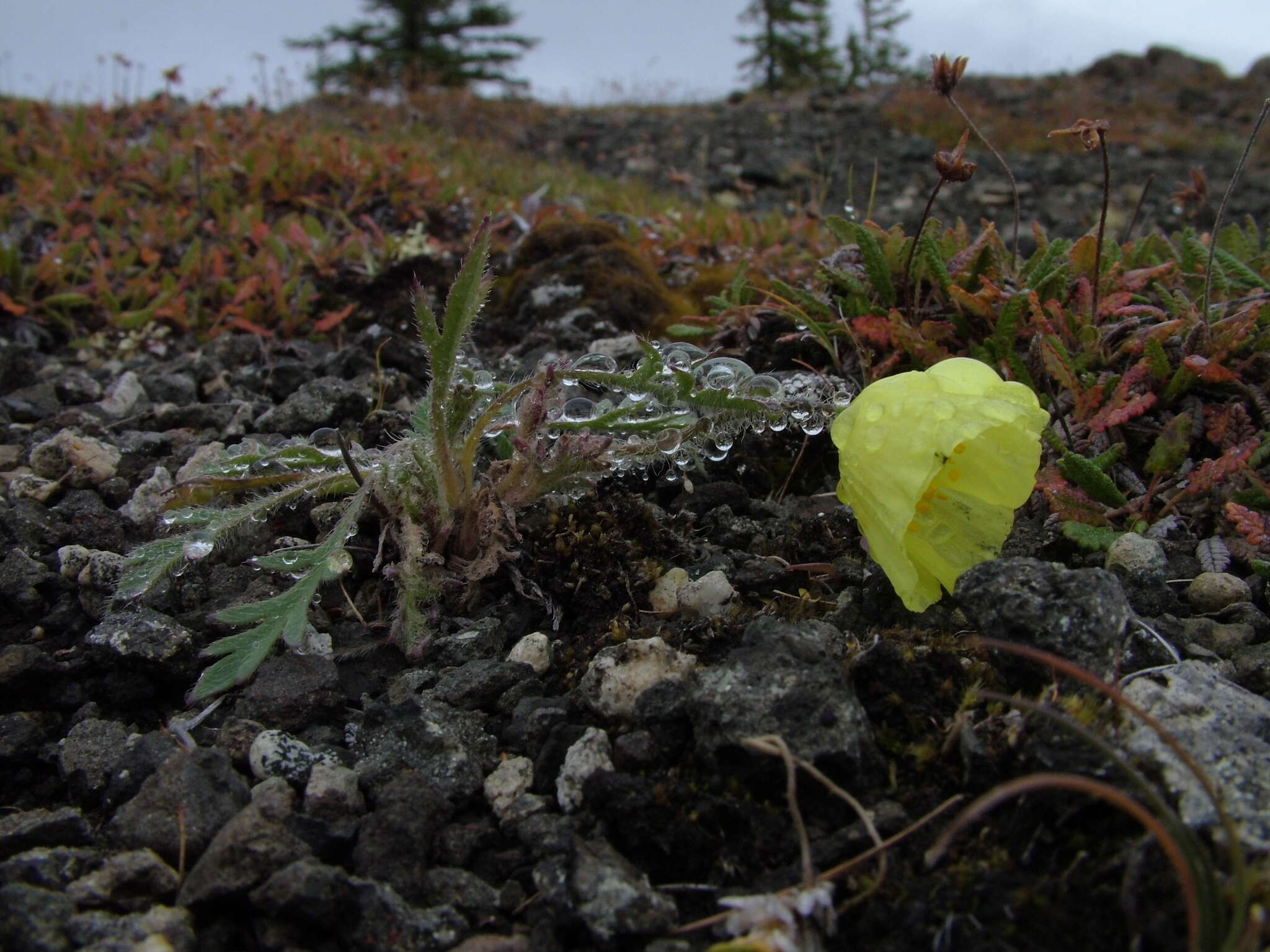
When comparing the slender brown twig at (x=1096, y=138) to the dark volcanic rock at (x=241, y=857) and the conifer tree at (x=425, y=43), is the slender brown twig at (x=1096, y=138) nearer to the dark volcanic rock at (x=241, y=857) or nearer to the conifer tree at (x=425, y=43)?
the dark volcanic rock at (x=241, y=857)

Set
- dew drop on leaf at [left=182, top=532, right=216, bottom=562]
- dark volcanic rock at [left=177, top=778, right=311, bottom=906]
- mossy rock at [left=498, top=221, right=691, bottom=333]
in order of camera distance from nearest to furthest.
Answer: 1. dark volcanic rock at [left=177, top=778, right=311, bottom=906]
2. dew drop on leaf at [left=182, top=532, right=216, bottom=562]
3. mossy rock at [left=498, top=221, right=691, bottom=333]

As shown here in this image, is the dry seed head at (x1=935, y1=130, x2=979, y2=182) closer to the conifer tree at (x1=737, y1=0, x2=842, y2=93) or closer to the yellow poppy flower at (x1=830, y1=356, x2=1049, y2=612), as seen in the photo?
the yellow poppy flower at (x1=830, y1=356, x2=1049, y2=612)

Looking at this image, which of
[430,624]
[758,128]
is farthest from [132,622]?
[758,128]

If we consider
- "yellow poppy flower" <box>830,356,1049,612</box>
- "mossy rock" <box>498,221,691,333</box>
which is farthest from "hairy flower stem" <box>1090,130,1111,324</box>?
"mossy rock" <box>498,221,691,333</box>

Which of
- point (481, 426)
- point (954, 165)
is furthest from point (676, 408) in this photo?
point (954, 165)

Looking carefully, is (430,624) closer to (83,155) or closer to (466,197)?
(466,197)

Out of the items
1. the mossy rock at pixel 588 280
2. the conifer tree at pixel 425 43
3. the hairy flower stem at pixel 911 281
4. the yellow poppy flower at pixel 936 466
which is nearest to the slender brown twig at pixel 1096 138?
the hairy flower stem at pixel 911 281
